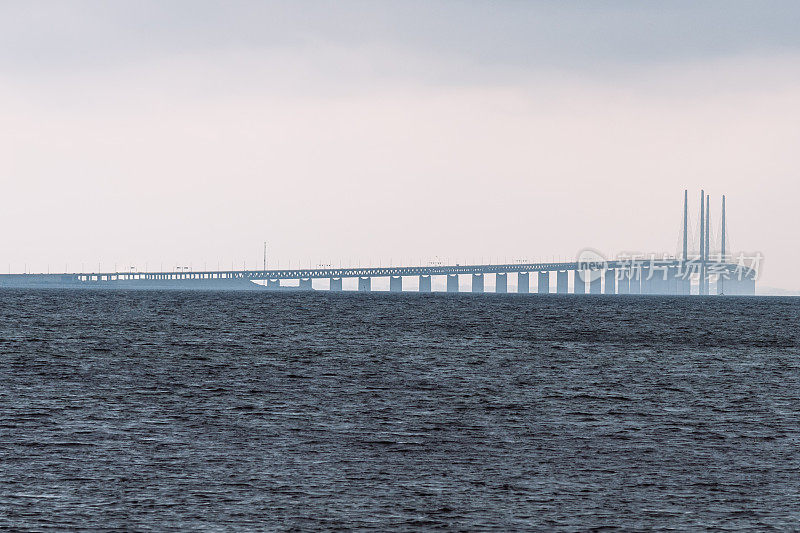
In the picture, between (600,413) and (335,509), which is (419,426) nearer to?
(600,413)

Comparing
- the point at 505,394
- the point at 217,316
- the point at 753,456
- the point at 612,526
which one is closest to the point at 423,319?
the point at 217,316

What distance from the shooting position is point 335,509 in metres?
24.0

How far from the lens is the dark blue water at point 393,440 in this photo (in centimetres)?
2398

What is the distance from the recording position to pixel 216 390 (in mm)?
45344

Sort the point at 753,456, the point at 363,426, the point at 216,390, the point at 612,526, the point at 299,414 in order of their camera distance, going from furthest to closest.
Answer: the point at 216,390, the point at 299,414, the point at 363,426, the point at 753,456, the point at 612,526

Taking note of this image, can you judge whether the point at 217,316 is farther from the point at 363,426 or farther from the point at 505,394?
the point at 363,426

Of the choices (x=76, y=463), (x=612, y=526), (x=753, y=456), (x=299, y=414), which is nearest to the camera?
(x=612, y=526)

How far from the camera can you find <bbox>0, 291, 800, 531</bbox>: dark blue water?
23984mm

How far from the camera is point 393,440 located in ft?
108

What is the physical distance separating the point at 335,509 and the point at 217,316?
3929 inches

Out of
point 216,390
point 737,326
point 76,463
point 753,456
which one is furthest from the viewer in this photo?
point 737,326

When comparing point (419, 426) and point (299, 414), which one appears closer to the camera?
point (419, 426)

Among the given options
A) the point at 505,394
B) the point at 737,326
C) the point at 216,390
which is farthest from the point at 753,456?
the point at 737,326

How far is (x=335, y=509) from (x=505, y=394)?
2210 cm
